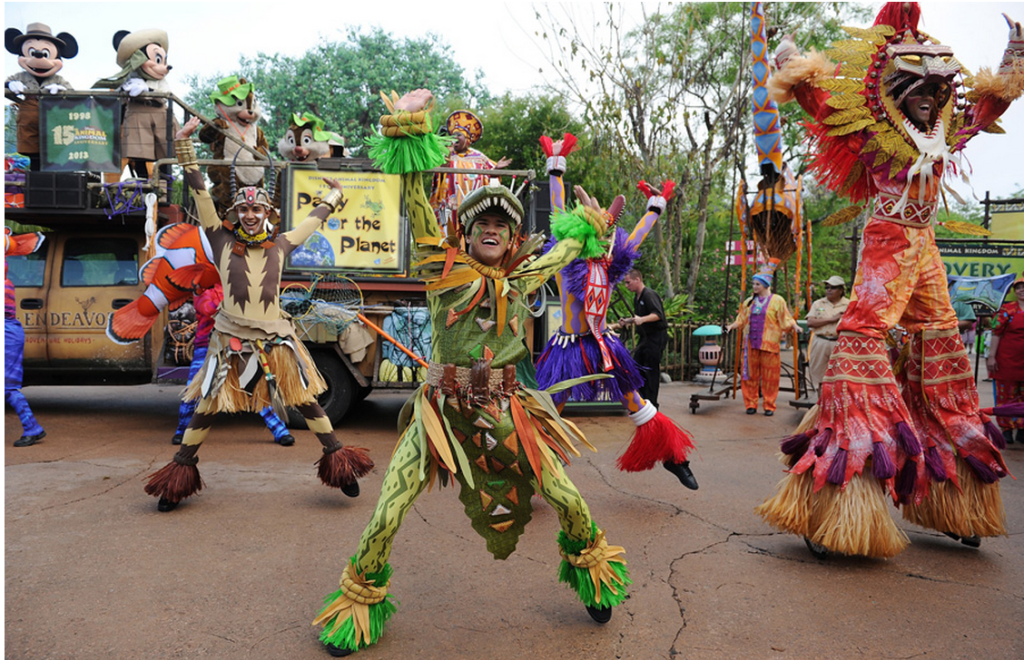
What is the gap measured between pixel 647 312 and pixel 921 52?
174 inches

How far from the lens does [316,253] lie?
739 cm

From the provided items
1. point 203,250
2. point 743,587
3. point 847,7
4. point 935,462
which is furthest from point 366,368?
point 847,7

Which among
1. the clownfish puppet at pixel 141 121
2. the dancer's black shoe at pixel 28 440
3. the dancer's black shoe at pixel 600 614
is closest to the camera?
the dancer's black shoe at pixel 600 614

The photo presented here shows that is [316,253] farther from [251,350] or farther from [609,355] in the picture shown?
[609,355]

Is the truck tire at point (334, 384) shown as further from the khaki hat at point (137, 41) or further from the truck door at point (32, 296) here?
the khaki hat at point (137, 41)

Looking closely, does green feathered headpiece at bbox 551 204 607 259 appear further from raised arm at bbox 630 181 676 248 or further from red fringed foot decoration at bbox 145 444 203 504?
red fringed foot decoration at bbox 145 444 203 504

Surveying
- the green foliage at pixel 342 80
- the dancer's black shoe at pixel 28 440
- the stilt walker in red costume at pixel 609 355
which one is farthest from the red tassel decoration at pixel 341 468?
the green foliage at pixel 342 80

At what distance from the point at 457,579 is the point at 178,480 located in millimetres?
2058

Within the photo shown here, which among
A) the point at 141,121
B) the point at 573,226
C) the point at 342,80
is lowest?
the point at 573,226

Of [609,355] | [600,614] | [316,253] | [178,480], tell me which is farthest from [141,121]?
[600,614]

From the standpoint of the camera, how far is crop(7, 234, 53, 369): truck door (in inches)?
276

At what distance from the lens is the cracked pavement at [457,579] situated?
8.98 feet

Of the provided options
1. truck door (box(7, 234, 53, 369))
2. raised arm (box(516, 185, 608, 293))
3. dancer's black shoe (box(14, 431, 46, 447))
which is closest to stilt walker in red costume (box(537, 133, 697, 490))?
raised arm (box(516, 185, 608, 293))

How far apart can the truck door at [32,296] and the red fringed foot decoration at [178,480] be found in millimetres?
3797
